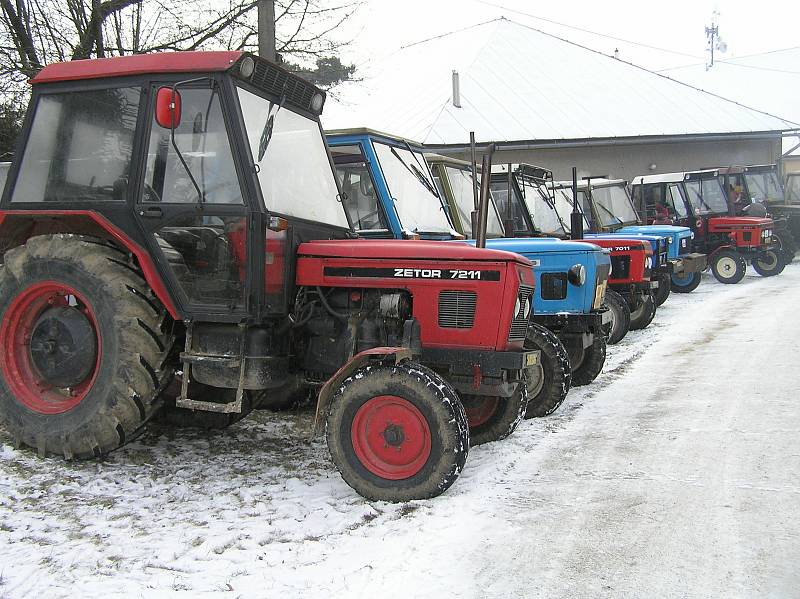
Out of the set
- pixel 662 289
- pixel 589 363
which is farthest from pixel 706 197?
pixel 589 363

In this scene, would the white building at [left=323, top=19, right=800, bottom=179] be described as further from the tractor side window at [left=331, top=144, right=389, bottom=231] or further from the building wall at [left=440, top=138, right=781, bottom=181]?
the tractor side window at [left=331, top=144, right=389, bottom=231]

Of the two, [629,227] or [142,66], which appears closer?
[142,66]

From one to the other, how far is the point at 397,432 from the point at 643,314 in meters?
7.43

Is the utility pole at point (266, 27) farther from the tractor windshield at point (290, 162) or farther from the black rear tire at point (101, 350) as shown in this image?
the black rear tire at point (101, 350)

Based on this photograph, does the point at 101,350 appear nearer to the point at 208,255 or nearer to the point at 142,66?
the point at 208,255

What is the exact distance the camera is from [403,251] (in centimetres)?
402

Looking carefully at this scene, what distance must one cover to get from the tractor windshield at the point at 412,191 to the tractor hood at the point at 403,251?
2303 mm

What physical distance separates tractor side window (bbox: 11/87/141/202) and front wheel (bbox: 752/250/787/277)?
610 inches

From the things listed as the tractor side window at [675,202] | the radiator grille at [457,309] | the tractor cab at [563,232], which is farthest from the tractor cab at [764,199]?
the radiator grille at [457,309]

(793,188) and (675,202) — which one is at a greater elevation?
(793,188)

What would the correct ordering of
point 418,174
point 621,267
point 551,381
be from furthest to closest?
point 621,267, point 418,174, point 551,381

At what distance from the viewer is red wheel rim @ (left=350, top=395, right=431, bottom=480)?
3691mm

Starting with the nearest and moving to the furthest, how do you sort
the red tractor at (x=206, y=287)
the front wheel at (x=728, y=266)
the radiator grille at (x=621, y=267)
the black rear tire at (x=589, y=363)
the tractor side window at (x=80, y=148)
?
the red tractor at (x=206, y=287) → the tractor side window at (x=80, y=148) → the black rear tire at (x=589, y=363) → the radiator grille at (x=621, y=267) → the front wheel at (x=728, y=266)

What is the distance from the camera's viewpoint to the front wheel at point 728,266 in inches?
602
